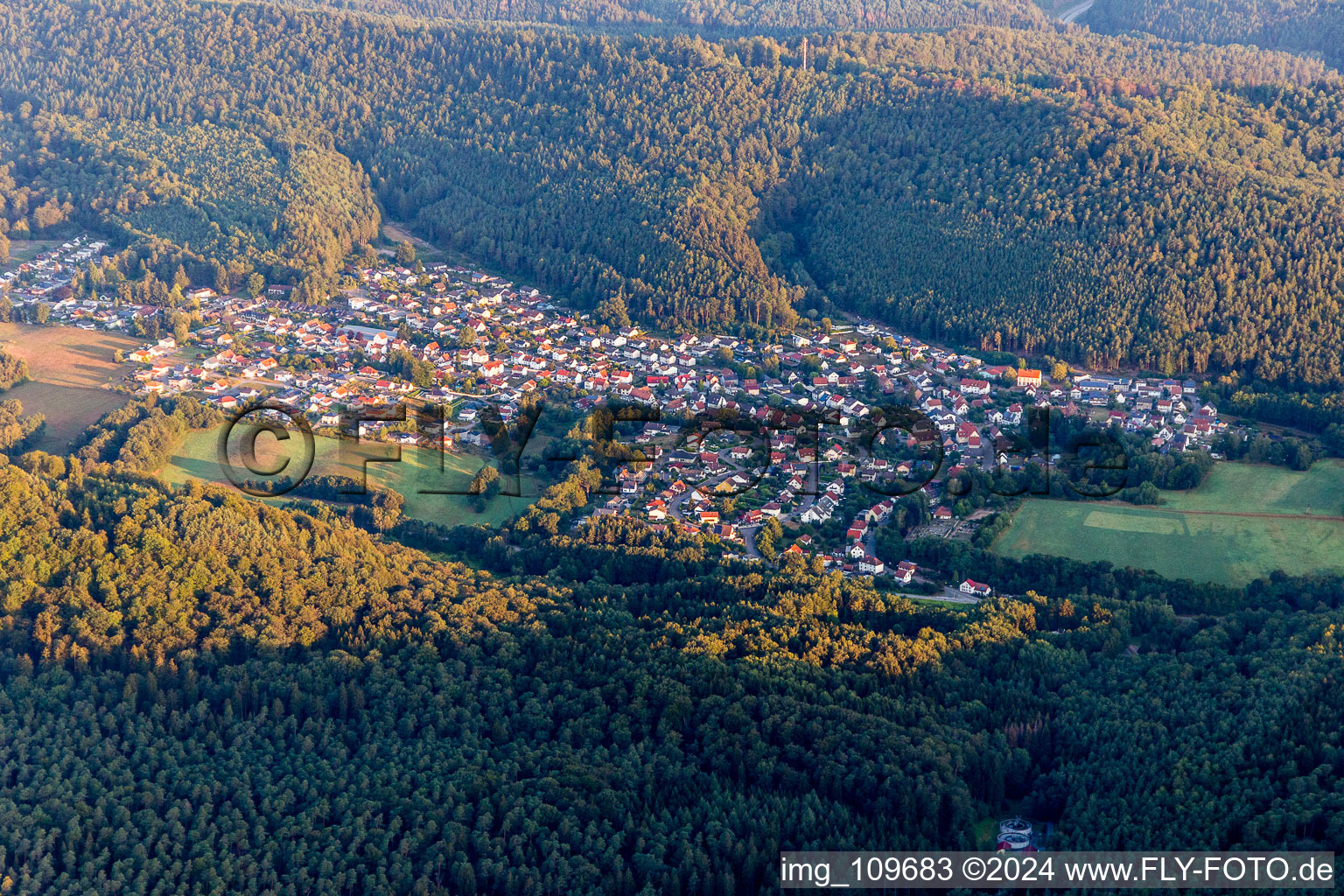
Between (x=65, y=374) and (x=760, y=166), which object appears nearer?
(x=65, y=374)

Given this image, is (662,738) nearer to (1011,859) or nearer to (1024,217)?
(1011,859)

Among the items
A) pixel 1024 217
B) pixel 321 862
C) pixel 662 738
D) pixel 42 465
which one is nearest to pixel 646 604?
pixel 662 738

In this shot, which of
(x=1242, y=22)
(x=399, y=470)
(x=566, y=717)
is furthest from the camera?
(x=1242, y=22)

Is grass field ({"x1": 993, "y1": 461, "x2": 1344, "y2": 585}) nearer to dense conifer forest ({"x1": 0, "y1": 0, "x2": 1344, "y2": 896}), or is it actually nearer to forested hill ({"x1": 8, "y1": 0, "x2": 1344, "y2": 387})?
dense conifer forest ({"x1": 0, "y1": 0, "x2": 1344, "y2": 896})

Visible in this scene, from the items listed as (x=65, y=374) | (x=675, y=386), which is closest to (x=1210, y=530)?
(x=675, y=386)

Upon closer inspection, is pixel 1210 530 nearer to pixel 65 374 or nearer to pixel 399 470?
pixel 399 470

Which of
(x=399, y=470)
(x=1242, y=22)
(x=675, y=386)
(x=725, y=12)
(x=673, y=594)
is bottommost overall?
(x=399, y=470)

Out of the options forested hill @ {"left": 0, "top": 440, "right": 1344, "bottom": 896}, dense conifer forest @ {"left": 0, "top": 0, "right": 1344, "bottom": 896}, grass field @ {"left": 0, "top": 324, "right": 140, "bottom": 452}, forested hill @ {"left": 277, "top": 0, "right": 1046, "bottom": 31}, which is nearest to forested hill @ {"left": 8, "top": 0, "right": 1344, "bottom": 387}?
dense conifer forest @ {"left": 0, "top": 0, "right": 1344, "bottom": 896}
